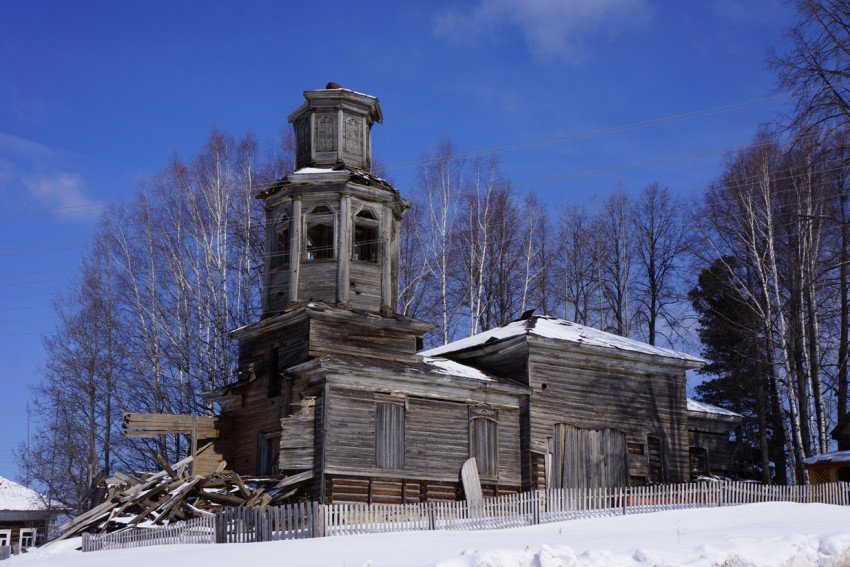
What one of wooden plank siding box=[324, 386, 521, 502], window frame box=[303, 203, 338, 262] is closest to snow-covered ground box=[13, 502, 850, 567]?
wooden plank siding box=[324, 386, 521, 502]

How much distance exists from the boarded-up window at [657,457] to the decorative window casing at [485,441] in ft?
19.4

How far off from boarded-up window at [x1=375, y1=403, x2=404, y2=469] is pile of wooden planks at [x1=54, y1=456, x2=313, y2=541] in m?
2.17

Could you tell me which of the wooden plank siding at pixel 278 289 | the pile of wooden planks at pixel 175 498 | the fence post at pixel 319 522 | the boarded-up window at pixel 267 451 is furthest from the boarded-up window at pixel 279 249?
the fence post at pixel 319 522

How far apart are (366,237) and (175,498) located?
10.8 metres

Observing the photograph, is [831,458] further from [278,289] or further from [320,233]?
[278,289]

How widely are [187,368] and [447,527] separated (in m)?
18.4

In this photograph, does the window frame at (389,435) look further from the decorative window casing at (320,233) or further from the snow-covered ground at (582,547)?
the snow-covered ground at (582,547)

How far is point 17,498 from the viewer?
147 ft

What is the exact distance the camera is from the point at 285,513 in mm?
20703

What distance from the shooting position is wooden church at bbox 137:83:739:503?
26172mm

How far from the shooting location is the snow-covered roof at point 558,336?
3055 cm

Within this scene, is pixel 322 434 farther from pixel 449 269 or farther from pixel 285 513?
pixel 449 269

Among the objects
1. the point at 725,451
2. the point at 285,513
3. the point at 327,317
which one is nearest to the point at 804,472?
the point at 725,451

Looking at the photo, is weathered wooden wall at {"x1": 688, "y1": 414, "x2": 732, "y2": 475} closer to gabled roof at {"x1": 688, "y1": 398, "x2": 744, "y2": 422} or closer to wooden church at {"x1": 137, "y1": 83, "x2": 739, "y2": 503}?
gabled roof at {"x1": 688, "y1": 398, "x2": 744, "y2": 422}
